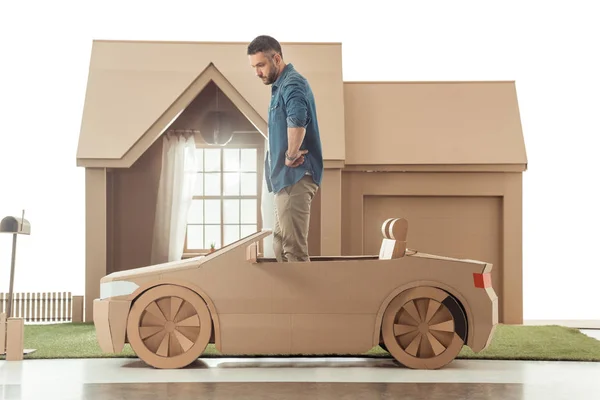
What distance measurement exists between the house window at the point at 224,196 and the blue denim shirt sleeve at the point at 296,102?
223 inches

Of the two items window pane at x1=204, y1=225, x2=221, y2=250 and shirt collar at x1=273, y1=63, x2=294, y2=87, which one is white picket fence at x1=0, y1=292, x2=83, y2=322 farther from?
shirt collar at x1=273, y1=63, x2=294, y2=87

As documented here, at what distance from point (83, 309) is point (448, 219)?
4911mm

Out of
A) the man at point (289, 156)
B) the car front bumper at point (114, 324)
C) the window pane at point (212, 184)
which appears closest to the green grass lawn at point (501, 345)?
the car front bumper at point (114, 324)

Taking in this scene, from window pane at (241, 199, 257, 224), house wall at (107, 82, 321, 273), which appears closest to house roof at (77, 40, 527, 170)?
house wall at (107, 82, 321, 273)

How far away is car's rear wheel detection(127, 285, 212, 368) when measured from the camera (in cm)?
628

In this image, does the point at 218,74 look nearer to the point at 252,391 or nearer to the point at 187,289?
the point at 187,289

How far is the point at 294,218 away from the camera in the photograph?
6367 millimetres

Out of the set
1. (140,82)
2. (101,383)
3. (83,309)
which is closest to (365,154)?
(140,82)

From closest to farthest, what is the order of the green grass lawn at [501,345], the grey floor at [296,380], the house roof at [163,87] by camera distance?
the grey floor at [296,380] → the green grass lawn at [501,345] → the house roof at [163,87]

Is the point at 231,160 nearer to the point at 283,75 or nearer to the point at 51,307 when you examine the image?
the point at 51,307

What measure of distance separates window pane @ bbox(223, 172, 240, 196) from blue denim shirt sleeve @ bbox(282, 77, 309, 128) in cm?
577

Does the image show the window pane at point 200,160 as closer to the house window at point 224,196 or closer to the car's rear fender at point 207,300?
the house window at point 224,196

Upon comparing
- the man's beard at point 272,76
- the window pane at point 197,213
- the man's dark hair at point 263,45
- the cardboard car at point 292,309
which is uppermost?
the man's dark hair at point 263,45

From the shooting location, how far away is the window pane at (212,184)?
12094 millimetres
